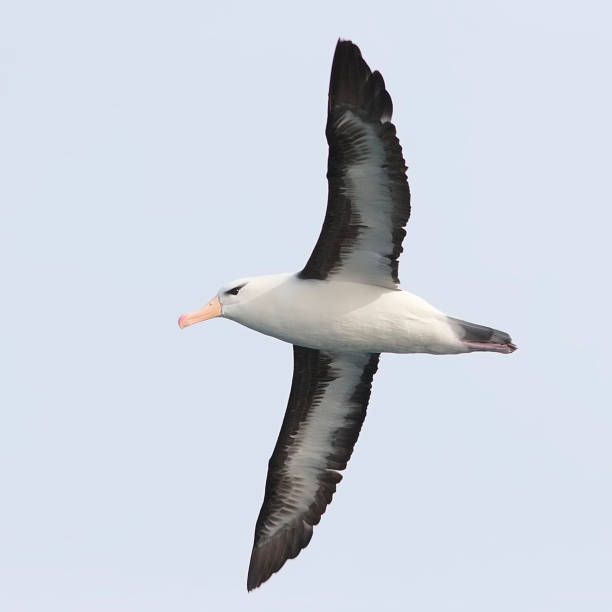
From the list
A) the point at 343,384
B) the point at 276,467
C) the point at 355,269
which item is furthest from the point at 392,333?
the point at 276,467

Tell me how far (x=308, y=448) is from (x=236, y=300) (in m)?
2.47

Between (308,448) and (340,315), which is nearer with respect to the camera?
(340,315)

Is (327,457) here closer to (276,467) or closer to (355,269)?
(276,467)

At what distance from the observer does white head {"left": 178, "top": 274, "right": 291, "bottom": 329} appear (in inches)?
588

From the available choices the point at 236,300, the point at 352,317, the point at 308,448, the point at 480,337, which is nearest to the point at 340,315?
the point at 352,317

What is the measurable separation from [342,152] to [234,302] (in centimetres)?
242

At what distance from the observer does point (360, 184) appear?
544 inches

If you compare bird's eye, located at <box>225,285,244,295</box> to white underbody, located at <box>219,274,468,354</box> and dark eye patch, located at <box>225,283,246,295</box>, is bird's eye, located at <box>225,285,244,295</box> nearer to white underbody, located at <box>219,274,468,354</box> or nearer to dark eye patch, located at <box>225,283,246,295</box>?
dark eye patch, located at <box>225,283,246,295</box>

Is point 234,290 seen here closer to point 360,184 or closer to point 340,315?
point 340,315

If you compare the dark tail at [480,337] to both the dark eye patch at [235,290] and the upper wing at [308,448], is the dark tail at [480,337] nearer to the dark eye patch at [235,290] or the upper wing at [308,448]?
the upper wing at [308,448]

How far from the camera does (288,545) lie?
16.8m

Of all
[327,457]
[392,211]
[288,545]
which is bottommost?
[288,545]

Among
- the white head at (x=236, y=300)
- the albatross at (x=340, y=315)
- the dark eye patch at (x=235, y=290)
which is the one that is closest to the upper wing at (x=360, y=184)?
the albatross at (x=340, y=315)

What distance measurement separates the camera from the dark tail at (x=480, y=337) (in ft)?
47.8
